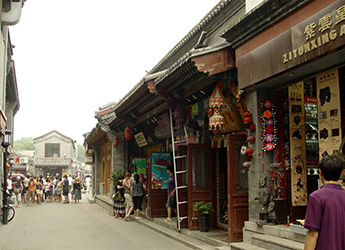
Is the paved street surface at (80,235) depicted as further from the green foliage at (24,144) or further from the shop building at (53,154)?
the green foliage at (24,144)

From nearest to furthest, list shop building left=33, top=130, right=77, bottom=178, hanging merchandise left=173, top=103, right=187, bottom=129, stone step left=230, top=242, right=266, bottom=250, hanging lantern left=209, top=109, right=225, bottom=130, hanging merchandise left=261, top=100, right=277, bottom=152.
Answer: stone step left=230, top=242, right=266, bottom=250 → hanging merchandise left=261, top=100, right=277, bottom=152 → hanging lantern left=209, top=109, right=225, bottom=130 → hanging merchandise left=173, top=103, right=187, bottom=129 → shop building left=33, top=130, right=77, bottom=178

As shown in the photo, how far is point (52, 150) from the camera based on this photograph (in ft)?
191

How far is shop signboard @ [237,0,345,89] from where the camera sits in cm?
516

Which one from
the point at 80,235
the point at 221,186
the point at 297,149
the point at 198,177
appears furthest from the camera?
the point at 80,235

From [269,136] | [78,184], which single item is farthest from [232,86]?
[78,184]

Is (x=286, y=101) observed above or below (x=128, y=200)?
above

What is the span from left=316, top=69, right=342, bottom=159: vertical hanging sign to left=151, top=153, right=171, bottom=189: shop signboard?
745 cm

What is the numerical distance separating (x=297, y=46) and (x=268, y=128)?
5.63 feet

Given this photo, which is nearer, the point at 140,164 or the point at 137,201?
the point at 137,201

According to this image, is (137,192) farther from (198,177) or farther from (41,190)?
(41,190)

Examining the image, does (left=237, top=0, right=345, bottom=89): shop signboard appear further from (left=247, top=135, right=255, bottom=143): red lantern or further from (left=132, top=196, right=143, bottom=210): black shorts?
(left=132, top=196, right=143, bottom=210): black shorts

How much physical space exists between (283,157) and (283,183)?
1.44 ft

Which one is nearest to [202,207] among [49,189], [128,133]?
[128,133]

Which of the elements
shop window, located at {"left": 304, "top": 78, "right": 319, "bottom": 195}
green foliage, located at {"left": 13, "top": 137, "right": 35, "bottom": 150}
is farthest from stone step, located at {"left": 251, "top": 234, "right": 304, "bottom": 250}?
green foliage, located at {"left": 13, "top": 137, "right": 35, "bottom": 150}
